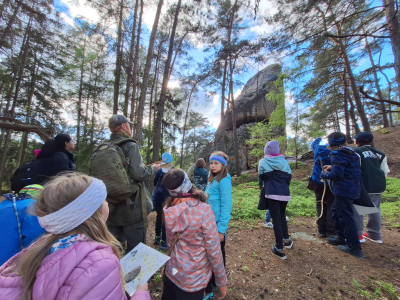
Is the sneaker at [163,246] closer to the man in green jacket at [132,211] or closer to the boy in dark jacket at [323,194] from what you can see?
the man in green jacket at [132,211]

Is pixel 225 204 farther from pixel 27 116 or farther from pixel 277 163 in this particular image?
pixel 27 116

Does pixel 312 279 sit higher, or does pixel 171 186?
pixel 171 186

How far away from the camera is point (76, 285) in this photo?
804mm

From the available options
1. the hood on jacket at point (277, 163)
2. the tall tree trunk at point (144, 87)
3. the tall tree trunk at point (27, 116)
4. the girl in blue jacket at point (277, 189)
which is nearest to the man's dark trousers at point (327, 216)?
the girl in blue jacket at point (277, 189)

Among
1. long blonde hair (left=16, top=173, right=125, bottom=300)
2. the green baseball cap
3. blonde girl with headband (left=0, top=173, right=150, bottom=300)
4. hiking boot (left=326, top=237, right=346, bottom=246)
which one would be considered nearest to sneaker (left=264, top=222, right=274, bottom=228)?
hiking boot (left=326, top=237, right=346, bottom=246)

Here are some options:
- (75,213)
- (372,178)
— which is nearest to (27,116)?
(75,213)

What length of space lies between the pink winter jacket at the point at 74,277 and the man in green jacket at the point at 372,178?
13.5 ft

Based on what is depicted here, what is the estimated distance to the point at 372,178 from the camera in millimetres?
3457

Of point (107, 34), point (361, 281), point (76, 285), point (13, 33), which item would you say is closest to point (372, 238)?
point (361, 281)

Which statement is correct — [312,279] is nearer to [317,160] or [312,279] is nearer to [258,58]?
[317,160]

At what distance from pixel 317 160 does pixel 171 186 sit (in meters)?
3.43

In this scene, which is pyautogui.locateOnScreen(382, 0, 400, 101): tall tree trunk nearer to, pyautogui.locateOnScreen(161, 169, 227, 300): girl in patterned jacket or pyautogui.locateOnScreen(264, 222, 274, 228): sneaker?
pyautogui.locateOnScreen(264, 222, 274, 228): sneaker

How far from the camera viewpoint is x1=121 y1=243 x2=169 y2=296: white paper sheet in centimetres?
119

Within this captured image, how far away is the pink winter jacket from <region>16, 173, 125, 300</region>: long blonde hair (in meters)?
0.04
